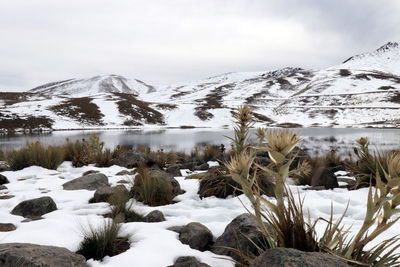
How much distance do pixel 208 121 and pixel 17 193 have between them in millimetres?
51406

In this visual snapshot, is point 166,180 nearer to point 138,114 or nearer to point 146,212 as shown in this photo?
point 146,212

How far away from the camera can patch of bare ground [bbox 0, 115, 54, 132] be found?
36719 mm

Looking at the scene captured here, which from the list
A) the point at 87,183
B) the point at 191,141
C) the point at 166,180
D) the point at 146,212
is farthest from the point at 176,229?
the point at 191,141

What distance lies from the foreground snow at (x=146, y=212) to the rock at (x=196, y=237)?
3.8 inches

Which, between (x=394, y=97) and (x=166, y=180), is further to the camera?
(x=394, y=97)

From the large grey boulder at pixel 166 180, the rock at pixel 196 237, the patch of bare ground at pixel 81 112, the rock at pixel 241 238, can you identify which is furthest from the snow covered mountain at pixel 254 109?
the rock at pixel 241 238

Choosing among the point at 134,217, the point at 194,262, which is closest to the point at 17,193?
the point at 134,217

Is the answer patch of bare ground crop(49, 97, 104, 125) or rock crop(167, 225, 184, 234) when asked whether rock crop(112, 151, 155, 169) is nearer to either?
rock crop(167, 225, 184, 234)

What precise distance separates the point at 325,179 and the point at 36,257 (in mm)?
4880

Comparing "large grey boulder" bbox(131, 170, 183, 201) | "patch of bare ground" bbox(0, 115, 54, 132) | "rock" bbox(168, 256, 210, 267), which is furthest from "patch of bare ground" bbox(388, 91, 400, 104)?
"rock" bbox(168, 256, 210, 267)

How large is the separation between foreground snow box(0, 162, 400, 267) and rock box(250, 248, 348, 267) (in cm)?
67

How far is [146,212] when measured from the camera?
3.85 m

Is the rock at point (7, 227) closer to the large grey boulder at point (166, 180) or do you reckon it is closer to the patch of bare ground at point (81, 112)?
the large grey boulder at point (166, 180)

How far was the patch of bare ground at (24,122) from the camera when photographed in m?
36.7
